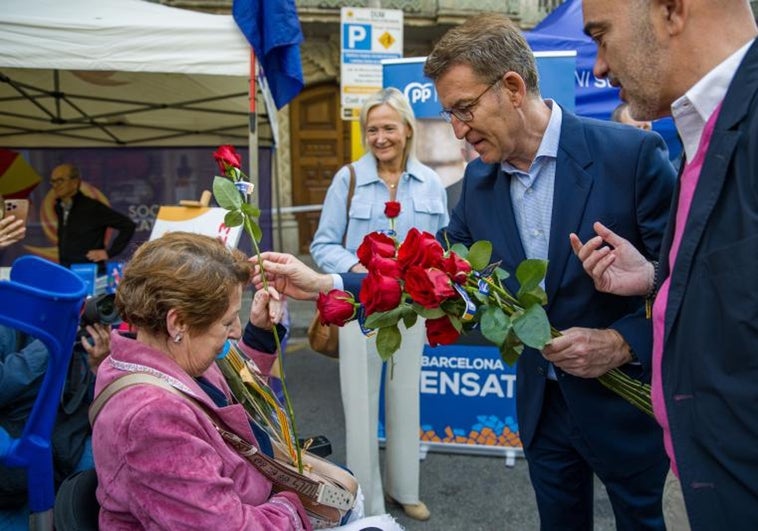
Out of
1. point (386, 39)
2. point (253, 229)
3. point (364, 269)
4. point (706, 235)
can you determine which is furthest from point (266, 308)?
point (386, 39)

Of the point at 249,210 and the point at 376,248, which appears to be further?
the point at 249,210

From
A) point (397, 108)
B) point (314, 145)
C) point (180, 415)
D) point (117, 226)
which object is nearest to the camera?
point (180, 415)

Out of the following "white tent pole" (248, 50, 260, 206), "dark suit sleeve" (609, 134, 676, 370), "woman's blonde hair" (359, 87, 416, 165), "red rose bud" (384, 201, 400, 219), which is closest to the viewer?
"dark suit sleeve" (609, 134, 676, 370)

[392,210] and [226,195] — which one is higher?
[226,195]

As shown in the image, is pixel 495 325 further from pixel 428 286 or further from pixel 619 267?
pixel 619 267

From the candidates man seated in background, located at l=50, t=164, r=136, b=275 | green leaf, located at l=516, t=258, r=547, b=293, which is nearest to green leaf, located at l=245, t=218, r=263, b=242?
green leaf, located at l=516, t=258, r=547, b=293

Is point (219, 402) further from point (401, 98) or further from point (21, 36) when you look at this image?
point (21, 36)

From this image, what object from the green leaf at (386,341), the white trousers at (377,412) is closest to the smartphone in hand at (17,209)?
the white trousers at (377,412)

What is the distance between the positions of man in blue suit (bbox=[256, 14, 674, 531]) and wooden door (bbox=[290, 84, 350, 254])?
10681 millimetres

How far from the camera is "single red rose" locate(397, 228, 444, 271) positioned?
53.1 inches

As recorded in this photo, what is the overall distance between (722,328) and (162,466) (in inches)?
43.3

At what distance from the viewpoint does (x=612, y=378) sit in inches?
65.4

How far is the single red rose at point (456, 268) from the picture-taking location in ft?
4.49

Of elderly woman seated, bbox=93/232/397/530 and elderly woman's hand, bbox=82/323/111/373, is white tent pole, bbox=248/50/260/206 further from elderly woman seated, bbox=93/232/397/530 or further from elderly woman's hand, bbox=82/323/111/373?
elderly woman seated, bbox=93/232/397/530
